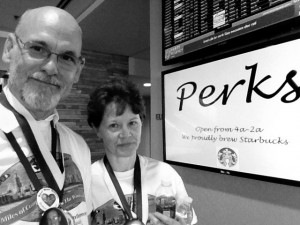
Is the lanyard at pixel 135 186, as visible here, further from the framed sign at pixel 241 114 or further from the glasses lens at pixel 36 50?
the glasses lens at pixel 36 50

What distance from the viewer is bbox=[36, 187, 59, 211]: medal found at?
90 cm

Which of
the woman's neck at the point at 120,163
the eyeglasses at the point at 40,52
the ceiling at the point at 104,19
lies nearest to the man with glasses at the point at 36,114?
the eyeglasses at the point at 40,52

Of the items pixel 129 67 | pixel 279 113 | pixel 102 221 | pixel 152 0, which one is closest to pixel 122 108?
pixel 102 221

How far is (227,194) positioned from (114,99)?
0.88 meters

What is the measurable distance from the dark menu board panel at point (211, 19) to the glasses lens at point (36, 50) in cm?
98

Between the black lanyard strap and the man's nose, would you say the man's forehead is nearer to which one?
the man's nose

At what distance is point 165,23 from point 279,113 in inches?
41.8

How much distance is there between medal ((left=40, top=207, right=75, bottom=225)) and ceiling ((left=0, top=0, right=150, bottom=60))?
2.12 meters

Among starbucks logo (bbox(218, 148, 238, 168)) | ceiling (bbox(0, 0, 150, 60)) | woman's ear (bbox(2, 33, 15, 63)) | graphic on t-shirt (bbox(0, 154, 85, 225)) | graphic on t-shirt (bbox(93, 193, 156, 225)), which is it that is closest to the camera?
graphic on t-shirt (bbox(0, 154, 85, 225))

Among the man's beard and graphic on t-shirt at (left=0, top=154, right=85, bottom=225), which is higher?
the man's beard

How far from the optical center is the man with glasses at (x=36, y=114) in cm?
90

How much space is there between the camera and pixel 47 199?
91 cm

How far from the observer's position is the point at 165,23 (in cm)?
190

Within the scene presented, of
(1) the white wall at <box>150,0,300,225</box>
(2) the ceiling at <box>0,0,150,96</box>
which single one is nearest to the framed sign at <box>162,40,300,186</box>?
(1) the white wall at <box>150,0,300,225</box>
